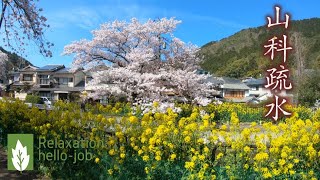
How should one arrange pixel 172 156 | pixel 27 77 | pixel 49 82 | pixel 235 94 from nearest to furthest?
1. pixel 172 156
2. pixel 49 82
3. pixel 27 77
4. pixel 235 94

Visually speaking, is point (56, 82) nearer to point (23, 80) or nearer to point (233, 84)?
point (23, 80)

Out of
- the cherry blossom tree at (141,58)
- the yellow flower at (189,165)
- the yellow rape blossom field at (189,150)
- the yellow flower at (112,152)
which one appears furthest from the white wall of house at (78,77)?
the yellow flower at (189,165)

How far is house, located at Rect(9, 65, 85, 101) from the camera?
152ft

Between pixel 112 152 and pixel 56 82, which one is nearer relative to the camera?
pixel 112 152

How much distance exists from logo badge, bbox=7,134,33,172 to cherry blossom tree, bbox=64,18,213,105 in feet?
33.2

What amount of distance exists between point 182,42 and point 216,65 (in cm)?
7818

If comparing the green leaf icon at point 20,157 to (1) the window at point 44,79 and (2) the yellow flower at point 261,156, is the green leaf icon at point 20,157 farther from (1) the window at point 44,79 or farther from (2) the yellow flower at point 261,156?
(1) the window at point 44,79

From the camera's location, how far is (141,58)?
1546 centimetres

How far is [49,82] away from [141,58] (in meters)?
35.4

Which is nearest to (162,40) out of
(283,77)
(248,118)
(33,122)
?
(248,118)

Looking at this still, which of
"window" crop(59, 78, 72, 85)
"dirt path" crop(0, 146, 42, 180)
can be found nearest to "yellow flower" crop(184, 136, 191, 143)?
"dirt path" crop(0, 146, 42, 180)

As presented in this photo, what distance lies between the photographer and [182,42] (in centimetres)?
1672

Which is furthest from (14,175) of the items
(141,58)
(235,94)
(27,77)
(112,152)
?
(235,94)

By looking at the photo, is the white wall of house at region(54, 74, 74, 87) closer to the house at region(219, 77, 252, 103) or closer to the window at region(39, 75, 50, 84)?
the window at region(39, 75, 50, 84)
